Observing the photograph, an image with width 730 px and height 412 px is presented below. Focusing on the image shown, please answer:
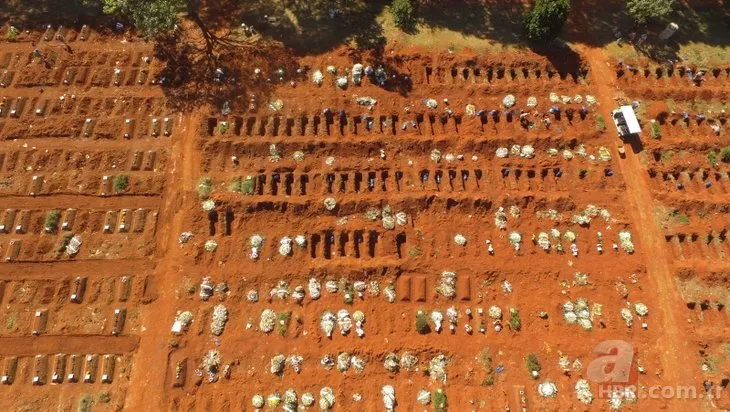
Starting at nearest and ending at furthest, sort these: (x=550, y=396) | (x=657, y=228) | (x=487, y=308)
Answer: (x=550, y=396) → (x=487, y=308) → (x=657, y=228)

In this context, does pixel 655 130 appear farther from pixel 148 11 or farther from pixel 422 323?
pixel 148 11

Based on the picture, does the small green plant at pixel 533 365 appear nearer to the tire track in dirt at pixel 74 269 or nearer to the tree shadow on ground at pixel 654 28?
the tire track in dirt at pixel 74 269

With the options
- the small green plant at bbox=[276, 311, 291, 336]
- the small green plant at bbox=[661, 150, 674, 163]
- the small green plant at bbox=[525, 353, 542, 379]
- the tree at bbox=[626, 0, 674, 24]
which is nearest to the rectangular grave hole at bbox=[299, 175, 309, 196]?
the small green plant at bbox=[276, 311, 291, 336]

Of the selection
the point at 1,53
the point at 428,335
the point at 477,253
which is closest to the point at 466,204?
the point at 477,253

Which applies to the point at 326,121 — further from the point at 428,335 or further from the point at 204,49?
the point at 428,335

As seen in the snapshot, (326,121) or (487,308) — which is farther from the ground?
(326,121)

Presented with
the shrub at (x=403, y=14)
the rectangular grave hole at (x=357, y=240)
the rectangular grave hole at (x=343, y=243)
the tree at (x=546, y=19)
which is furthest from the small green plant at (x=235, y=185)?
the tree at (x=546, y=19)

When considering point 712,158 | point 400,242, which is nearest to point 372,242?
point 400,242
